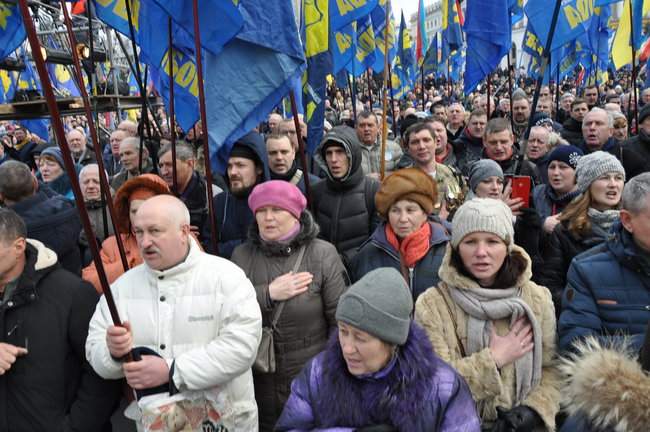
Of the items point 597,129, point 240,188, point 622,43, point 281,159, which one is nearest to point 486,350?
point 240,188

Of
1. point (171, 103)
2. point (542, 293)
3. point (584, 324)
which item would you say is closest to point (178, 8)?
point (171, 103)

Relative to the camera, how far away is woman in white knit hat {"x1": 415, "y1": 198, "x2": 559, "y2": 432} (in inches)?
83.4

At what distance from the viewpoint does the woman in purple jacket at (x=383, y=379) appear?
166 centimetres

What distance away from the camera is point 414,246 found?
2.80m

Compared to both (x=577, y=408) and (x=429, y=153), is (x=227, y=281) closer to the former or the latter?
(x=577, y=408)

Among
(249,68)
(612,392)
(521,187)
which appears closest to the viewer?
(612,392)

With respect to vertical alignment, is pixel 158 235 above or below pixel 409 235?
above

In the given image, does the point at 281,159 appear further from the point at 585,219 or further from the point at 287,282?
the point at 585,219

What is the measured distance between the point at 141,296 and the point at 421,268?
138cm

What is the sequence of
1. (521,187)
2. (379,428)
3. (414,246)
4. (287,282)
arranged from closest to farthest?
(379,428), (287,282), (414,246), (521,187)

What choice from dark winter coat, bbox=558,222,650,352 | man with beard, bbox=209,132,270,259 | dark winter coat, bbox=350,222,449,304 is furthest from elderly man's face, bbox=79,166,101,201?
dark winter coat, bbox=558,222,650,352

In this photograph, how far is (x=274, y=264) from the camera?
8.91ft

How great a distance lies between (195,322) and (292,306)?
0.56 meters

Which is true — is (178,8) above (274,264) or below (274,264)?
Result: above
